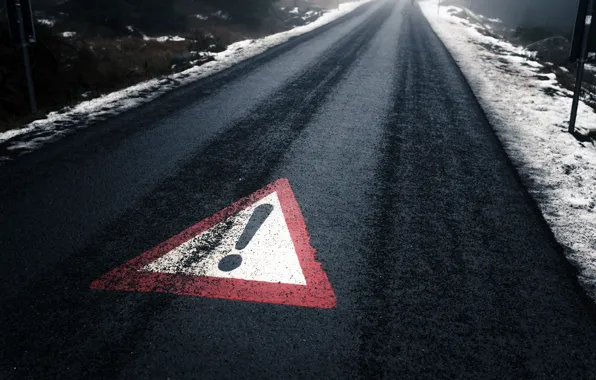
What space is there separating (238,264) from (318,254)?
1.97 ft

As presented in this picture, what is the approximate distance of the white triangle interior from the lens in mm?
2885

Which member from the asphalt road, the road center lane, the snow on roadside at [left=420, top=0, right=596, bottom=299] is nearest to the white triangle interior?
the asphalt road

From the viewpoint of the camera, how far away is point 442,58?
40.4 ft

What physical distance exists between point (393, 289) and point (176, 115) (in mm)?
4807

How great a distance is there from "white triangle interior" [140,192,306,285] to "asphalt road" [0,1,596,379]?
0.24 meters

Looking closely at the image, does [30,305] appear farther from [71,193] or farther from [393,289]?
[393,289]

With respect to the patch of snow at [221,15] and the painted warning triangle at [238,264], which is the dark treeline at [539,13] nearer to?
the patch of snow at [221,15]

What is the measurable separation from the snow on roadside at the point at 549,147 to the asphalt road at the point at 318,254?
20 centimetres

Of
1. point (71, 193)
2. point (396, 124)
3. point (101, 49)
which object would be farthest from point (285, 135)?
point (101, 49)

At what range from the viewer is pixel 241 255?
308 centimetres

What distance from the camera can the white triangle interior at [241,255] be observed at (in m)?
2.88

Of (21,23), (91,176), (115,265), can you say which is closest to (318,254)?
(115,265)

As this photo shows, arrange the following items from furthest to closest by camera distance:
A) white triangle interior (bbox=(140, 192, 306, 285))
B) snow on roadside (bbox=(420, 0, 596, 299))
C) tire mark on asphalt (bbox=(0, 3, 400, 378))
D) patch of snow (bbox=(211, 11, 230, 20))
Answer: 1. patch of snow (bbox=(211, 11, 230, 20))
2. snow on roadside (bbox=(420, 0, 596, 299))
3. white triangle interior (bbox=(140, 192, 306, 285))
4. tire mark on asphalt (bbox=(0, 3, 400, 378))

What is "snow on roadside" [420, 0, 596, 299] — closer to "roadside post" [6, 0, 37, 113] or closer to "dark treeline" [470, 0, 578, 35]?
"roadside post" [6, 0, 37, 113]
